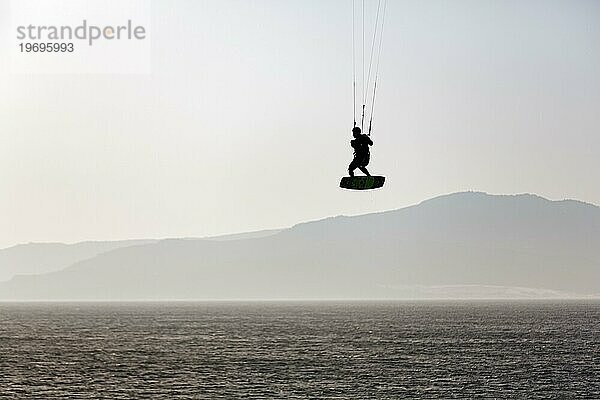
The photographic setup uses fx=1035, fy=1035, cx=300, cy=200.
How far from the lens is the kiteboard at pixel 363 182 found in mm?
13891

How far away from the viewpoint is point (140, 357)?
53156 mm

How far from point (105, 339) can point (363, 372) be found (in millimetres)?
31523

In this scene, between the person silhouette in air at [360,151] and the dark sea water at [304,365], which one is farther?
the dark sea water at [304,365]

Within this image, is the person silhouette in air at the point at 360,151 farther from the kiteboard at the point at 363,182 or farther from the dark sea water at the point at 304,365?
the dark sea water at the point at 304,365

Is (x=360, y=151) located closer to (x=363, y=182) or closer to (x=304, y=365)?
(x=363, y=182)

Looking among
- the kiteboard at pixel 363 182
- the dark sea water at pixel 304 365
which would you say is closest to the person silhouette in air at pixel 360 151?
the kiteboard at pixel 363 182

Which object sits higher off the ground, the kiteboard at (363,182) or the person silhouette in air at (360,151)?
the person silhouette in air at (360,151)

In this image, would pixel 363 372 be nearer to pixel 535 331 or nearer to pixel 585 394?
pixel 585 394

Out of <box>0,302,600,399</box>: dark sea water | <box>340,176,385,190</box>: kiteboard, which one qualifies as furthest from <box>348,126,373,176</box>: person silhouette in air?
<box>0,302,600,399</box>: dark sea water

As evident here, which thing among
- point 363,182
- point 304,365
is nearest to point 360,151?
point 363,182

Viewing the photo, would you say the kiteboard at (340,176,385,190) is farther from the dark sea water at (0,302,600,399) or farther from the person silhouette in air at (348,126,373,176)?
the dark sea water at (0,302,600,399)

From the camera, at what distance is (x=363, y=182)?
45.9 ft

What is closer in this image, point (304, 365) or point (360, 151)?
point (360, 151)

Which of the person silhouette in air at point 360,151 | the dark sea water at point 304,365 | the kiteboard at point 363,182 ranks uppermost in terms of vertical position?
the person silhouette in air at point 360,151
